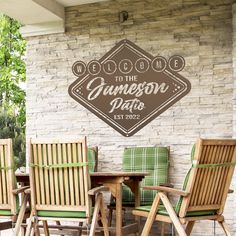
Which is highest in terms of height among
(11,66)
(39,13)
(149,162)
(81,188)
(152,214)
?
(39,13)

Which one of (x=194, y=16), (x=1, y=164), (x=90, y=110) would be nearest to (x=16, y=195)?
(x=1, y=164)

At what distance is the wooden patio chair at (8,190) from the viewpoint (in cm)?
411

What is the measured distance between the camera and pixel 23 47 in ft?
41.7

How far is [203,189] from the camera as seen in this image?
3.98 m

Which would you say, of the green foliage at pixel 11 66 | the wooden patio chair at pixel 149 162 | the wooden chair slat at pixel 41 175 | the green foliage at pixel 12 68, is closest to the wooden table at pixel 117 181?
the wooden chair slat at pixel 41 175

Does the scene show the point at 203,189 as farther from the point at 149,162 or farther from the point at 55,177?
the point at 149,162

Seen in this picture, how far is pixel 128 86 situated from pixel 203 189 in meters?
2.90

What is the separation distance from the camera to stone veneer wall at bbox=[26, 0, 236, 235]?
6.18m

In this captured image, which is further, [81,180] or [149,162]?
[149,162]

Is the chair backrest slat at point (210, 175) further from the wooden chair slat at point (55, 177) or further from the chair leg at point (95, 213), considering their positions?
the wooden chair slat at point (55, 177)

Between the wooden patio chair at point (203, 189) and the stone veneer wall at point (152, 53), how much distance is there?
1.90m

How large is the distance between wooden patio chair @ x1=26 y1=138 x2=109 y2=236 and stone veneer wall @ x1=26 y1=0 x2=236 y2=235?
245 cm

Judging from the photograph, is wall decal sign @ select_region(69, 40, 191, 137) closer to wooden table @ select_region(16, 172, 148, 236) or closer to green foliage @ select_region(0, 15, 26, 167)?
wooden table @ select_region(16, 172, 148, 236)

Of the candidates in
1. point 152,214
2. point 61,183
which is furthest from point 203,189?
point 61,183
